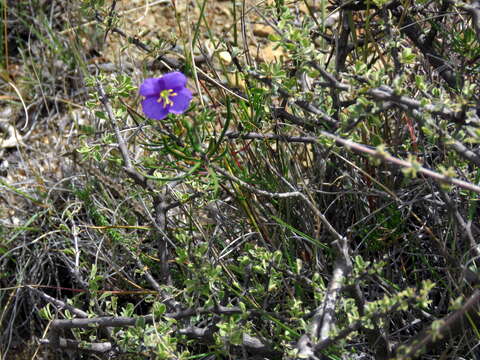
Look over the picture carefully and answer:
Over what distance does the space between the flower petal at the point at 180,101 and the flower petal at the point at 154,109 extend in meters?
0.02

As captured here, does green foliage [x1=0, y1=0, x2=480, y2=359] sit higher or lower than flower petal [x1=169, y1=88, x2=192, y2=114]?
lower

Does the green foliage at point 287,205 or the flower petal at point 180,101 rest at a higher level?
the flower petal at point 180,101

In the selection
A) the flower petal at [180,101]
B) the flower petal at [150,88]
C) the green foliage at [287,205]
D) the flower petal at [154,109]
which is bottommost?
the green foliage at [287,205]

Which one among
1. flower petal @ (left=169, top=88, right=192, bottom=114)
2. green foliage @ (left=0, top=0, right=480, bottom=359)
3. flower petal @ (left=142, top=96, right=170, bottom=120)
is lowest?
green foliage @ (left=0, top=0, right=480, bottom=359)

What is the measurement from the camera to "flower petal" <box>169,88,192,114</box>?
1.31 meters

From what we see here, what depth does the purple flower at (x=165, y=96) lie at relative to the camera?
51.9 inches

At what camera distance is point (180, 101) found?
1.33 meters

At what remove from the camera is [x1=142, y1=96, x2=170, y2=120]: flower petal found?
1.32 meters

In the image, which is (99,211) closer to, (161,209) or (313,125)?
(161,209)

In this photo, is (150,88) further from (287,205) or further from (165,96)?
(287,205)

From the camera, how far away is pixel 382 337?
1.40m

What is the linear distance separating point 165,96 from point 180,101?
3 centimetres

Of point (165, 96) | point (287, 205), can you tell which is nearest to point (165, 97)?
point (165, 96)

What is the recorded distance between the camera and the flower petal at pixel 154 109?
1.32 meters
